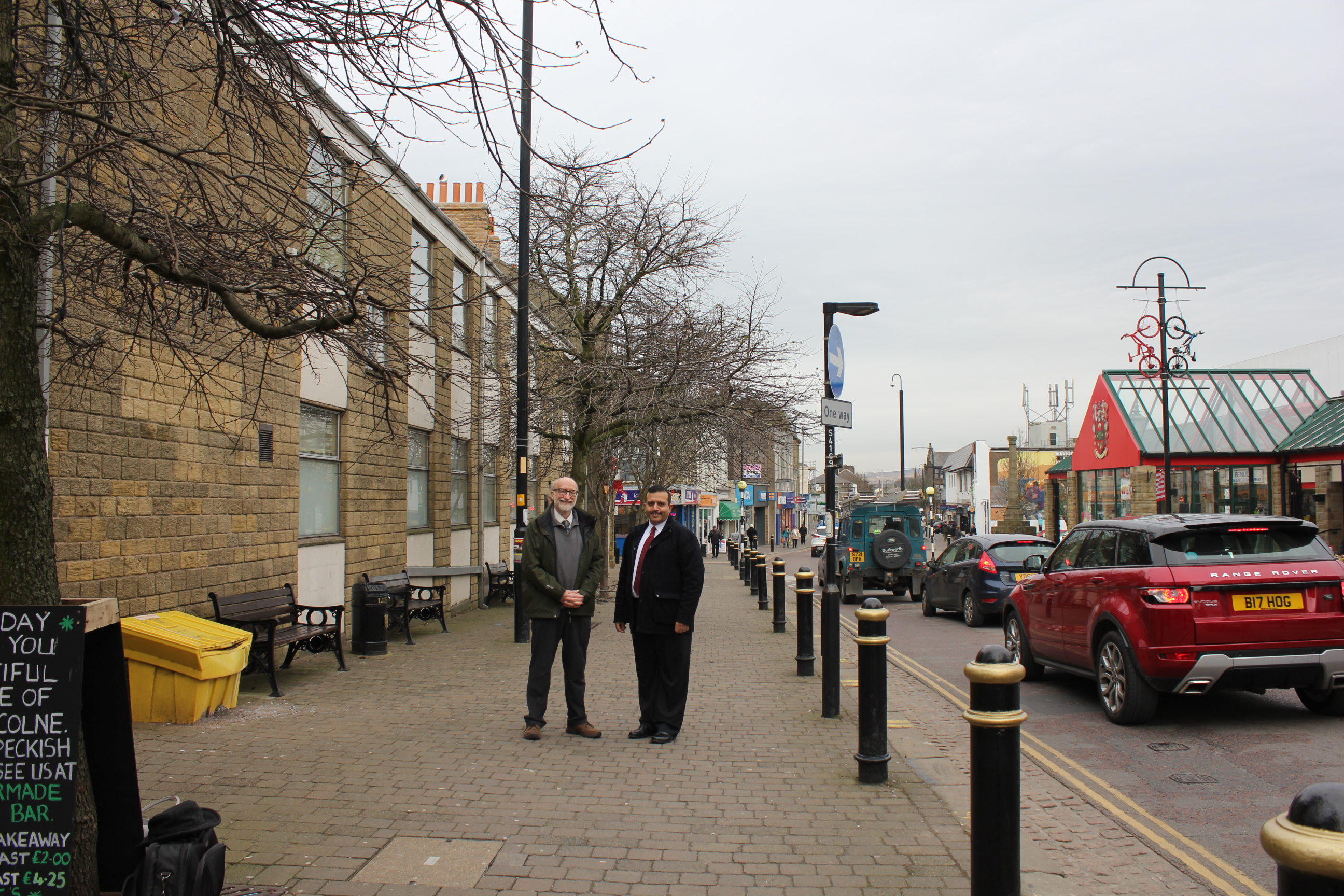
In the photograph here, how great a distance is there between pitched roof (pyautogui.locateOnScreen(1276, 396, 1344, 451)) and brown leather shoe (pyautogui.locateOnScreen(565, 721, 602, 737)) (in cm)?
2152

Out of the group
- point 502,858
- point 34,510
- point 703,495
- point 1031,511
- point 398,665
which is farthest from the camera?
point 703,495

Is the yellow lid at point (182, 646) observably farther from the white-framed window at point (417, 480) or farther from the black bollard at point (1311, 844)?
the white-framed window at point (417, 480)

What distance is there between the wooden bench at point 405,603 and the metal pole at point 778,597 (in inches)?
185

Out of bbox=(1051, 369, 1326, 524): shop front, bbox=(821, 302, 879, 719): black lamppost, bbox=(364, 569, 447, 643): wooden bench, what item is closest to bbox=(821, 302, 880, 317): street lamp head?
bbox=(821, 302, 879, 719): black lamppost

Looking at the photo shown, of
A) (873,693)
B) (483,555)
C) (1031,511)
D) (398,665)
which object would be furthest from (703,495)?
(873,693)

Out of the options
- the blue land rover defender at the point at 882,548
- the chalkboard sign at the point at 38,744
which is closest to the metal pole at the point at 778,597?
the blue land rover defender at the point at 882,548

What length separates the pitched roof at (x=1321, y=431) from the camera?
2212 centimetres

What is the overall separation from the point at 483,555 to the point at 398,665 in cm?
919

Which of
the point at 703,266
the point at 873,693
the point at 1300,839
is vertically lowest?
the point at 873,693

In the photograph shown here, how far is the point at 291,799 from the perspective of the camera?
511 centimetres

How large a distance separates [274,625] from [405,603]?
4.19 meters

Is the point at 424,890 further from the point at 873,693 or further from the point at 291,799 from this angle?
the point at 873,693

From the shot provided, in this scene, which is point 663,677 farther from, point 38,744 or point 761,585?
point 761,585

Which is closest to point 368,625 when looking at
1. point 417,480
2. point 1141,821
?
point 417,480
